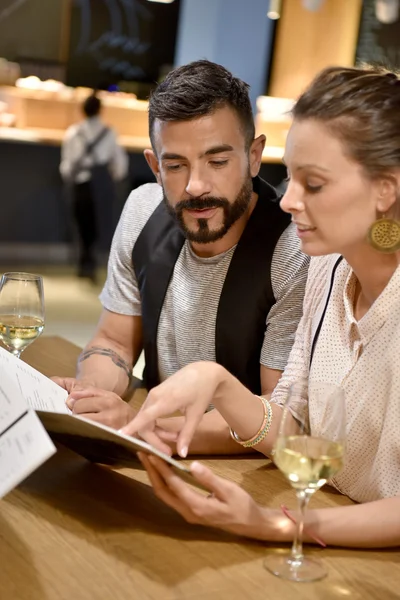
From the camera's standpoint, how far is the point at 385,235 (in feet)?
5.06

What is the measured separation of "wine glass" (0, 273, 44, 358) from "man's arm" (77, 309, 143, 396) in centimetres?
24

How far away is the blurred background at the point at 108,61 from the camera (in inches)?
320

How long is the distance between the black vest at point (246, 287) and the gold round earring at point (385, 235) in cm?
63

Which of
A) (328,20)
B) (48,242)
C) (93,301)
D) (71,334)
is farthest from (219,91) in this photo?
(328,20)

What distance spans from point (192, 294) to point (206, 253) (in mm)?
107

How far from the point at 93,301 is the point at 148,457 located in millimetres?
5810

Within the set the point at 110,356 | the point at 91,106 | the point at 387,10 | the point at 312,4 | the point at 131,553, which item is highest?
the point at 312,4

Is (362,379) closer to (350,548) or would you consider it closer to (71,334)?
(350,548)

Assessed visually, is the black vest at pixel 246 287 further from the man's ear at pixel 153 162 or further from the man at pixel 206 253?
the man's ear at pixel 153 162

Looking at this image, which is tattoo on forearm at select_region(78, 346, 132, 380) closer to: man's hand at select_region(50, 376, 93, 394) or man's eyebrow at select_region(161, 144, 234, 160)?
man's hand at select_region(50, 376, 93, 394)

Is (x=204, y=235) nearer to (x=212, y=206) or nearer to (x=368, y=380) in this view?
(x=212, y=206)

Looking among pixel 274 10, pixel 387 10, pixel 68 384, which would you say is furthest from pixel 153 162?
pixel 274 10

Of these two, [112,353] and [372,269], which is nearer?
[372,269]

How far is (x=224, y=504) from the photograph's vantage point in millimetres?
1339
